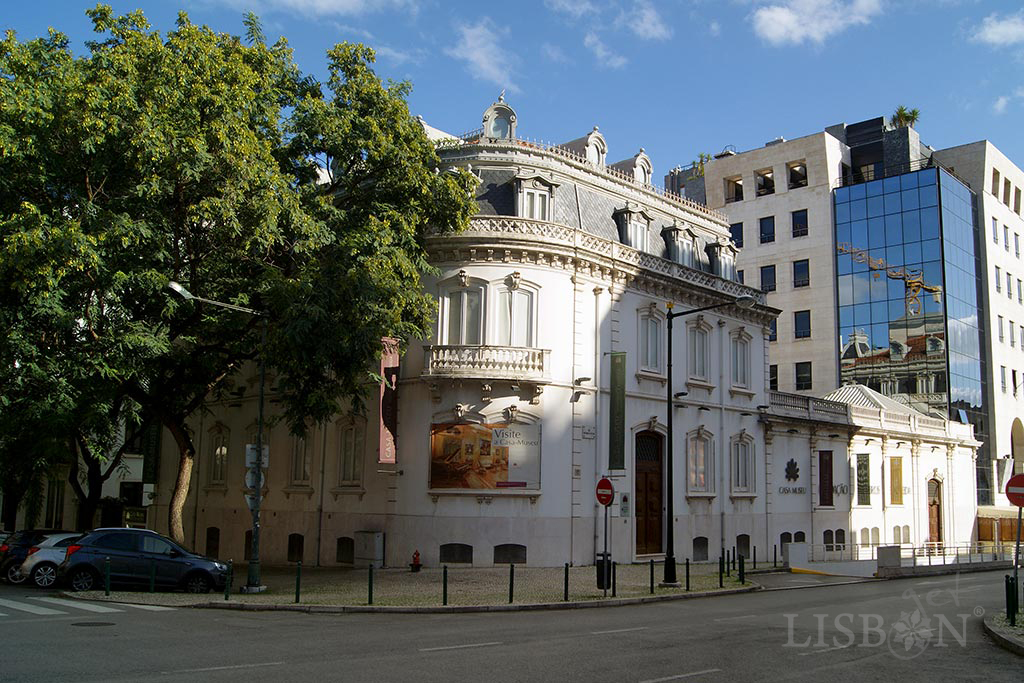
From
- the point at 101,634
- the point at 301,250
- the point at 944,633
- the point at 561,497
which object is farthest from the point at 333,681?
the point at 561,497

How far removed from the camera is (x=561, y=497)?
29.9 meters

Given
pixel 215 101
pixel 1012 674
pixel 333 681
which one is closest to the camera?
pixel 333 681

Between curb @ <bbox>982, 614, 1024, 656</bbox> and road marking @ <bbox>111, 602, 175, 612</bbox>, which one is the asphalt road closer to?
curb @ <bbox>982, 614, 1024, 656</bbox>

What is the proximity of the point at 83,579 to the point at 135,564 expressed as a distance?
1.18 metres

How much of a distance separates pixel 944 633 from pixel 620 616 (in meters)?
6.00

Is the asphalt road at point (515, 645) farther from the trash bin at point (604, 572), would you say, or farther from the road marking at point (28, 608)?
the trash bin at point (604, 572)

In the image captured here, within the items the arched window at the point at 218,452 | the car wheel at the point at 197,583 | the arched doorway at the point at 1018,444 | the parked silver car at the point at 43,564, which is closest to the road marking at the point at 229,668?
the car wheel at the point at 197,583

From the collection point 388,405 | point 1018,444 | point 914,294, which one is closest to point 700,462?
point 388,405

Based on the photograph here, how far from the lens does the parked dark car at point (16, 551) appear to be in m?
24.7

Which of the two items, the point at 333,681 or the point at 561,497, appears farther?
the point at 561,497

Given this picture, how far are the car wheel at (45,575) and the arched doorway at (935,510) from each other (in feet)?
145

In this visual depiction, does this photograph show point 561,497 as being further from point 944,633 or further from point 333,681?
point 333,681

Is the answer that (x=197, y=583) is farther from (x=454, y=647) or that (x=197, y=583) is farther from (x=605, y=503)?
(x=454, y=647)

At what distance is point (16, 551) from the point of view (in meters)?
25.6
